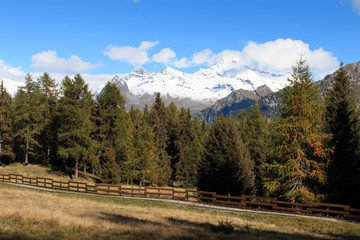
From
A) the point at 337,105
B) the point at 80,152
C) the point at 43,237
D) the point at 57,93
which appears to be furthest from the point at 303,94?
the point at 57,93

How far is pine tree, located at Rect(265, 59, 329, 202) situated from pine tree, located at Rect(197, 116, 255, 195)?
6.76 m

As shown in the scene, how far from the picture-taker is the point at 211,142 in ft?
112

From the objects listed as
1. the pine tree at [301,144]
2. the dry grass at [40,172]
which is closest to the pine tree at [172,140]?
the dry grass at [40,172]

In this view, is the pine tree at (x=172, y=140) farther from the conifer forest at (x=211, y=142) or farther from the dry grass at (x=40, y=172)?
the dry grass at (x=40, y=172)

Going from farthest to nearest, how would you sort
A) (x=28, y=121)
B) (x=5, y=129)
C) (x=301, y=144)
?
(x=5, y=129) → (x=28, y=121) → (x=301, y=144)

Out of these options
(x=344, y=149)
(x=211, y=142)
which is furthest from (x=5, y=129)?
(x=344, y=149)

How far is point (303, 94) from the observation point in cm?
2200

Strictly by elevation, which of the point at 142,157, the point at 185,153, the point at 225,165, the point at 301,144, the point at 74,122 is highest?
the point at 74,122

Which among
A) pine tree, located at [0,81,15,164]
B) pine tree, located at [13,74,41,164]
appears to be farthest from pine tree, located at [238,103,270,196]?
pine tree, located at [0,81,15,164]

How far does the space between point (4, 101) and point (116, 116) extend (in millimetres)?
21922

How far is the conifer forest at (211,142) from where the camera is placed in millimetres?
22016

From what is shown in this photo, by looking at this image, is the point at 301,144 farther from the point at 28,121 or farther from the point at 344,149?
the point at 28,121

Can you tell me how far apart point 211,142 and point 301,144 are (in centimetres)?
1310

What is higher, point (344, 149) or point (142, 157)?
point (344, 149)
